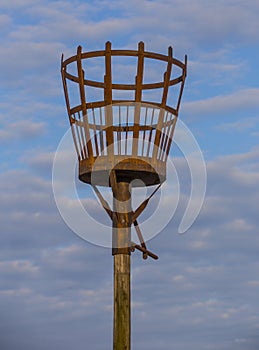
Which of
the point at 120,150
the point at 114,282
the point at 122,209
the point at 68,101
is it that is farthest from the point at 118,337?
the point at 68,101

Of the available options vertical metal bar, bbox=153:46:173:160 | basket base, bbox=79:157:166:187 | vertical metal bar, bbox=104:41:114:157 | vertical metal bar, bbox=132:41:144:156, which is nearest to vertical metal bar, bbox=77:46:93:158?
basket base, bbox=79:157:166:187

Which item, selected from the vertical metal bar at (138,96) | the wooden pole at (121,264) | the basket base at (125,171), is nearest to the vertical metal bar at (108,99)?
the basket base at (125,171)

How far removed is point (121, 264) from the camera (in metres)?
17.5

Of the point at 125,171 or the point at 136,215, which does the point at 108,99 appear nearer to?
the point at 125,171

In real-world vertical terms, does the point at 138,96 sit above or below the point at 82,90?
below

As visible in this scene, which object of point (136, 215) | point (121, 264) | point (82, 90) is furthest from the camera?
point (136, 215)

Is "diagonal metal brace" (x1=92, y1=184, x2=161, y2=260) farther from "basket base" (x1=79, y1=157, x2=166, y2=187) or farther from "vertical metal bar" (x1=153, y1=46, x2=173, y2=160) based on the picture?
"vertical metal bar" (x1=153, y1=46, x2=173, y2=160)

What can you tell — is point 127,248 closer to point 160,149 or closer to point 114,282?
point 114,282

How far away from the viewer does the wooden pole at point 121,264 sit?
1716 centimetres

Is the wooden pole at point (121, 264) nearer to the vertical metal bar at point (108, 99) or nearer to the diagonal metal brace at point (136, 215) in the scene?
the diagonal metal brace at point (136, 215)

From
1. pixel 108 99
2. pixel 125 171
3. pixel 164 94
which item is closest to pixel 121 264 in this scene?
pixel 125 171

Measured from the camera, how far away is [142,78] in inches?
666

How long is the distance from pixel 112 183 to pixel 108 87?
74.2 inches

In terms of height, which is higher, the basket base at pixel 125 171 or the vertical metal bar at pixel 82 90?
the vertical metal bar at pixel 82 90
